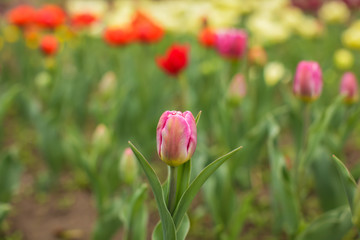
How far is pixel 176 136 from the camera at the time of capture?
2.26 ft

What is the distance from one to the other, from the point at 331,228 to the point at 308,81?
0.41m

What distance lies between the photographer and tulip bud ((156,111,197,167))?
2.24 ft

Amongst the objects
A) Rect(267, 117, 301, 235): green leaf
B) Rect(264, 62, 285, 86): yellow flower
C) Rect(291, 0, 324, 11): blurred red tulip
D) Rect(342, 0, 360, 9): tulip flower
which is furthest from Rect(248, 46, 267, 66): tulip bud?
Rect(291, 0, 324, 11): blurred red tulip

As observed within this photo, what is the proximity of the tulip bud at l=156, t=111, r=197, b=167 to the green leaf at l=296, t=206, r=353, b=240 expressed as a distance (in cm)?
50

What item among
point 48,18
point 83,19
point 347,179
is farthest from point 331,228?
point 83,19

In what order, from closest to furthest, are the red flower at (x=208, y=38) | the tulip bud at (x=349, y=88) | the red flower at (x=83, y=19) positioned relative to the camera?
the tulip bud at (x=349, y=88)
the red flower at (x=208, y=38)
the red flower at (x=83, y=19)

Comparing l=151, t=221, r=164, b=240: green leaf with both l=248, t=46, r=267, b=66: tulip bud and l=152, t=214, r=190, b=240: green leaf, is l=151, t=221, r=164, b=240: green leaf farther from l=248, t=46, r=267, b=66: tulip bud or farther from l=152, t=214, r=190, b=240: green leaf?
l=248, t=46, r=267, b=66: tulip bud

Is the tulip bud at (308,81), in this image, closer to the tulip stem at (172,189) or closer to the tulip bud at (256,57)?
the tulip stem at (172,189)

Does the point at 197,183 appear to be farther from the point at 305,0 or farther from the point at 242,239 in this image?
the point at 305,0

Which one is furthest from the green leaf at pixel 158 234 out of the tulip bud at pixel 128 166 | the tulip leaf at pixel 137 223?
the tulip bud at pixel 128 166

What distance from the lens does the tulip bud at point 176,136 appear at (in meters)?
0.68

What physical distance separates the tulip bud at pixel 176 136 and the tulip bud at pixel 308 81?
0.56 meters

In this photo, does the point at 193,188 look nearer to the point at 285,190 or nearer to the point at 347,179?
the point at 347,179

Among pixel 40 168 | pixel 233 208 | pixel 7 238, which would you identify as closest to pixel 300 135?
pixel 233 208
